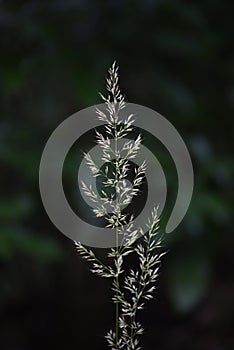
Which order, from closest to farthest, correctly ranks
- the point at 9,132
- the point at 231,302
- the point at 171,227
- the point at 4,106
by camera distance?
the point at 171,227, the point at 9,132, the point at 4,106, the point at 231,302

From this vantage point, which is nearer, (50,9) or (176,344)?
(50,9)

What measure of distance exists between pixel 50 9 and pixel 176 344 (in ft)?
5.38

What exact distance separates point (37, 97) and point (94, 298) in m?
1.03

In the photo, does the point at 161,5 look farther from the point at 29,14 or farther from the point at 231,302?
the point at 231,302

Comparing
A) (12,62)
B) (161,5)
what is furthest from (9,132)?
(161,5)

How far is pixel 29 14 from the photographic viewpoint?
1876 mm

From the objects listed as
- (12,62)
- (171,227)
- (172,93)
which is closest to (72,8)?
(12,62)

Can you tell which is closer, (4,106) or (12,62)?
(12,62)

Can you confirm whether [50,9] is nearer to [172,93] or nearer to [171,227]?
[172,93]

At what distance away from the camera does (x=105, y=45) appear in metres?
1.82

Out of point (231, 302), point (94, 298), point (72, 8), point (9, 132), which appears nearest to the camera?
point (72, 8)

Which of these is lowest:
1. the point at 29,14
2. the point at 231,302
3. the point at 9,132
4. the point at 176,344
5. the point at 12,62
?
the point at 176,344

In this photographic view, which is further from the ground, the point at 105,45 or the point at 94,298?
the point at 105,45

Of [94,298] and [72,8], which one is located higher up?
[72,8]
